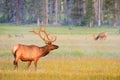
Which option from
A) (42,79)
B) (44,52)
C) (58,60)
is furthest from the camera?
(58,60)

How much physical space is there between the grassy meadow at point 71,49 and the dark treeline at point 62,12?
12 centimetres

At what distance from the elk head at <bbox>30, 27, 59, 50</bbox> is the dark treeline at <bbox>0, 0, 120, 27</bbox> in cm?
18

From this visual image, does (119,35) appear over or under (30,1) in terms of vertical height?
under

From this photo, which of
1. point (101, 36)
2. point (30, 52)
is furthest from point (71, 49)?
point (30, 52)

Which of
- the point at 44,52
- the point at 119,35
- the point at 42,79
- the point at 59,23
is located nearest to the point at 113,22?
the point at 119,35

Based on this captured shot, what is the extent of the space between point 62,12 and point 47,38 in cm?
69

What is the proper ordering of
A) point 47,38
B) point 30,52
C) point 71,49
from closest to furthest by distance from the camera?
point 30,52 < point 47,38 < point 71,49

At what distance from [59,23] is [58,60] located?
653mm

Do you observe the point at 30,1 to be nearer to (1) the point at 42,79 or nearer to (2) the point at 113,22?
(2) the point at 113,22

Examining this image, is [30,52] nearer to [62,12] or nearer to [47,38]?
[47,38]

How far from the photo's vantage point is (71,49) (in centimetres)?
923

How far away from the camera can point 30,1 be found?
30.8 feet

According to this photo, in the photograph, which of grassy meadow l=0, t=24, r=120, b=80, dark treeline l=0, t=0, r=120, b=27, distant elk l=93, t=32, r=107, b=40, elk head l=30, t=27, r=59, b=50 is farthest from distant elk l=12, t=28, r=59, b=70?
distant elk l=93, t=32, r=107, b=40

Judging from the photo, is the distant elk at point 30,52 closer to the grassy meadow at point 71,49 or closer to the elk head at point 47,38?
the elk head at point 47,38
